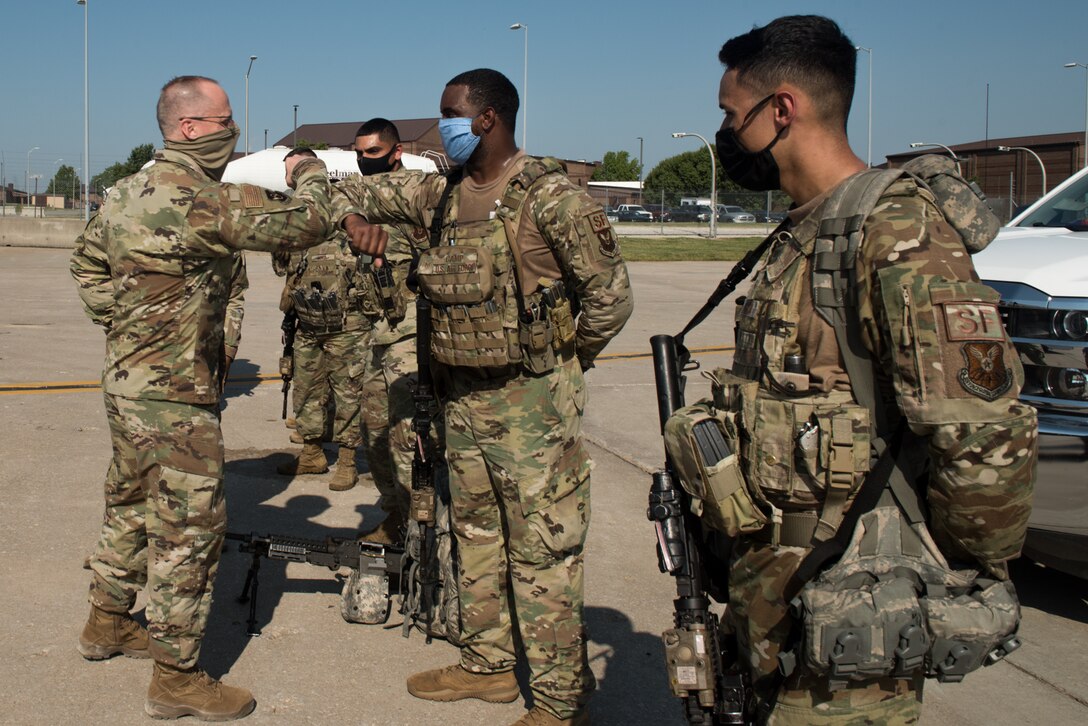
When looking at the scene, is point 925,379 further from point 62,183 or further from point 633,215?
point 62,183

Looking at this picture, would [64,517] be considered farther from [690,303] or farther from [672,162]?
[672,162]

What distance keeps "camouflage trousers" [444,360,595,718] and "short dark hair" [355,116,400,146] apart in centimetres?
279

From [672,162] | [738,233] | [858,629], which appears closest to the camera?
[858,629]

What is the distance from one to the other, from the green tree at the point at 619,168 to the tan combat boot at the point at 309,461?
4071 inches

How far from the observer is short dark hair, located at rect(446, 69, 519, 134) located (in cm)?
394

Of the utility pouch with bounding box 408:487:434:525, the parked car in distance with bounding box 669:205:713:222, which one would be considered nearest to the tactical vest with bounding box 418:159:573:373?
the utility pouch with bounding box 408:487:434:525

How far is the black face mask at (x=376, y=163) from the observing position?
6.21 m

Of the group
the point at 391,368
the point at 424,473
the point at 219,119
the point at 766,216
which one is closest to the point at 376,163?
the point at 391,368

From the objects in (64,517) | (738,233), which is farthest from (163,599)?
(738,233)

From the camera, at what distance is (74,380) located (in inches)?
387

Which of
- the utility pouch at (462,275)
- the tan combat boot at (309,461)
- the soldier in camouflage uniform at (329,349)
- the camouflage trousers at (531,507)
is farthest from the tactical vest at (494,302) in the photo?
the tan combat boot at (309,461)

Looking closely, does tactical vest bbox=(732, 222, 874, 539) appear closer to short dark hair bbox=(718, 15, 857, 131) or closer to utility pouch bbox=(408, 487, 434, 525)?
short dark hair bbox=(718, 15, 857, 131)

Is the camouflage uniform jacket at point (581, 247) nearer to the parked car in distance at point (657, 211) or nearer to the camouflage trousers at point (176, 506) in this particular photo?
the camouflage trousers at point (176, 506)

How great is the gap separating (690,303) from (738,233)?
97.2ft
